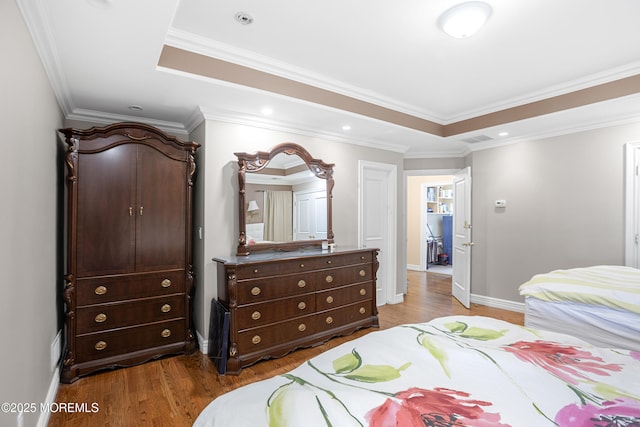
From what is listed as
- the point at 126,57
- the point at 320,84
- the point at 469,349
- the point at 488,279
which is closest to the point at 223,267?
the point at 126,57

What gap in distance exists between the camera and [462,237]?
15.5ft

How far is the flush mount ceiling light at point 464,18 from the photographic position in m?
1.92

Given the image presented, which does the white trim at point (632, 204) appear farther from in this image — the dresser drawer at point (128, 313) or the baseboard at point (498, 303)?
the dresser drawer at point (128, 313)

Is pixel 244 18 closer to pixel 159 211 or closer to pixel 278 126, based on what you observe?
pixel 278 126

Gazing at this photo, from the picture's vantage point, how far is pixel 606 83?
2.91 meters

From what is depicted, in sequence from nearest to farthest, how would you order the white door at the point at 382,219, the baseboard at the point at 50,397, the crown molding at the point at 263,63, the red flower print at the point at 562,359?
the red flower print at the point at 562,359 < the baseboard at the point at 50,397 < the crown molding at the point at 263,63 < the white door at the point at 382,219

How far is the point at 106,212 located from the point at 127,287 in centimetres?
68

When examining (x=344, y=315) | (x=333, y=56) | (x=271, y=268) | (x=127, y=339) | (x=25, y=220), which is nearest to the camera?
(x=25, y=220)

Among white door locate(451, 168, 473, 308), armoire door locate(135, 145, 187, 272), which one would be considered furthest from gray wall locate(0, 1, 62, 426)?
white door locate(451, 168, 473, 308)

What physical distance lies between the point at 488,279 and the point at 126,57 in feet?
16.1

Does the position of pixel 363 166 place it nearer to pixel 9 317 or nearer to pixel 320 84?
pixel 320 84

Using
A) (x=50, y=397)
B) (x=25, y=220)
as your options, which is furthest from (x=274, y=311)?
(x=25, y=220)

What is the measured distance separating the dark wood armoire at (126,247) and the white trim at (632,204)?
4604 millimetres

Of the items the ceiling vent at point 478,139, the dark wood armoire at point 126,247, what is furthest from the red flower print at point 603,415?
the ceiling vent at point 478,139
